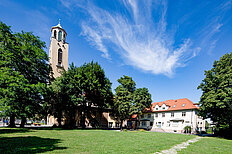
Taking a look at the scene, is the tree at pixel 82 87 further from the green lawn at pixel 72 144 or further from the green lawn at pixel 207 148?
the green lawn at pixel 207 148

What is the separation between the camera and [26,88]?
17.6 meters

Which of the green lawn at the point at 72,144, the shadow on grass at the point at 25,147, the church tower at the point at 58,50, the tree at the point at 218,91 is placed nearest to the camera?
the shadow on grass at the point at 25,147

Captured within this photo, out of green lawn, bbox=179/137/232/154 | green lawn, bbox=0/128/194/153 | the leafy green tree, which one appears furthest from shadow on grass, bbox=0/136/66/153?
the leafy green tree

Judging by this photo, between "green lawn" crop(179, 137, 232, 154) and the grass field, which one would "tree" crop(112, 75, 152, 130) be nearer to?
the grass field

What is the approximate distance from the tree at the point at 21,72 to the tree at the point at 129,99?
60.8ft

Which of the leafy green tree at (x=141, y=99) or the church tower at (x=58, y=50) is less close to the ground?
the church tower at (x=58, y=50)

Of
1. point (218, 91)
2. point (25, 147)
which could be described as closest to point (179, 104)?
point (218, 91)

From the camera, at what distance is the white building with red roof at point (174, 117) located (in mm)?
33750

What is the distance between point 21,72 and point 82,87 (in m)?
11.2

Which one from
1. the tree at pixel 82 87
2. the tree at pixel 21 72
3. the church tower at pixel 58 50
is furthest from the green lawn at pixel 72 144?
the church tower at pixel 58 50

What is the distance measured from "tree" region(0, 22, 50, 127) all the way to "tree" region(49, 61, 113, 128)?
13.4ft

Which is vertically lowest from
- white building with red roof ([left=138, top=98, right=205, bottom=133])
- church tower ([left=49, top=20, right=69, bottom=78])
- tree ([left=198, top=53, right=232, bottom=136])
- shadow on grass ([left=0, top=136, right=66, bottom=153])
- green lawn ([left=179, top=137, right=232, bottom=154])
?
white building with red roof ([left=138, top=98, right=205, bottom=133])

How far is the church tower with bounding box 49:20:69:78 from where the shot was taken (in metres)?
32.8

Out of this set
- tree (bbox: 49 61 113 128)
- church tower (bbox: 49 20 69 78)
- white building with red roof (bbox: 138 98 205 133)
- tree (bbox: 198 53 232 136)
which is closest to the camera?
tree (bbox: 198 53 232 136)
